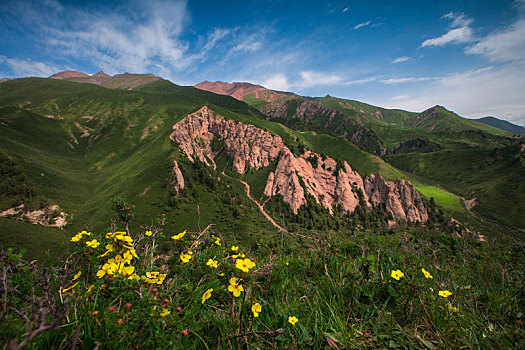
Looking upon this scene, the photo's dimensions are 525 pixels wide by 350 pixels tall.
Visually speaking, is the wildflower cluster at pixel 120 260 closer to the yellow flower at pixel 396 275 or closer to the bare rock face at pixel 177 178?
the yellow flower at pixel 396 275

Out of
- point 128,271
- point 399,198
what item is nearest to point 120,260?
point 128,271

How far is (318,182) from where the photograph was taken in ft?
351

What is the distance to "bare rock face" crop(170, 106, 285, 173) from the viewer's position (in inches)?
5049

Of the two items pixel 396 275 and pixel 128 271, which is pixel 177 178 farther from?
pixel 396 275

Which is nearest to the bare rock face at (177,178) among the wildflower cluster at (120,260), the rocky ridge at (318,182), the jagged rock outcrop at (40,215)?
the rocky ridge at (318,182)

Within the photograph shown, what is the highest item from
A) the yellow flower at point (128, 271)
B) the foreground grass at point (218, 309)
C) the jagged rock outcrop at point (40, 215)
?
the yellow flower at point (128, 271)

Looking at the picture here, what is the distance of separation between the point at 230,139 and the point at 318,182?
2827 inches

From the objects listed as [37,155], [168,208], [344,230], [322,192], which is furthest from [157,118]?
[344,230]

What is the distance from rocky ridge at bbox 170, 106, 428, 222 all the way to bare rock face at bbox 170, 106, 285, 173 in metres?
0.68

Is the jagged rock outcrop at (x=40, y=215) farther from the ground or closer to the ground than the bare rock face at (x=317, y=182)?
closer to the ground

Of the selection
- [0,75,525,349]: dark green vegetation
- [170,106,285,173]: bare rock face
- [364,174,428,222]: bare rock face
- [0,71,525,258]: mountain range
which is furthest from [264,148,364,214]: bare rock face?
[170,106,285,173]: bare rock face

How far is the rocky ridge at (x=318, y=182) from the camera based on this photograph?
98625 millimetres

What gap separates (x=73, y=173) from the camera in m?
105

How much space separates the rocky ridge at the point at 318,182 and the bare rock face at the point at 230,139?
68cm
